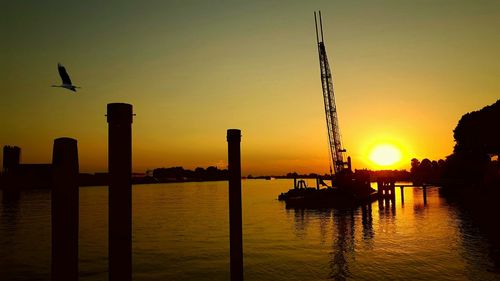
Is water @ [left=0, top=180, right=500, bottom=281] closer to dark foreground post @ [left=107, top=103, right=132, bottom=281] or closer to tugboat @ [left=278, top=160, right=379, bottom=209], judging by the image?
dark foreground post @ [left=107, top=103, right=132, bottom=281]

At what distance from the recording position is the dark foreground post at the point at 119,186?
594cm

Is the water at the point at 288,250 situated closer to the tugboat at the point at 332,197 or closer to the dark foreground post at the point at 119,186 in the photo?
the dark foreground post at the point at 119,186

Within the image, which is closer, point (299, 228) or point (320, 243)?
point (320, 243)

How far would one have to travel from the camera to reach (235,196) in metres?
9.77

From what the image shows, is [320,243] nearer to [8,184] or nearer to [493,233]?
[493,233]

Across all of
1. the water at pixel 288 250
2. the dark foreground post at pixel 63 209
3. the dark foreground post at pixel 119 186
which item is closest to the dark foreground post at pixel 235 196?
the dark foreground post at pixel 119 186

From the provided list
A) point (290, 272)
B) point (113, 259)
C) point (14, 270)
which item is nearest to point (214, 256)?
point (290, 272)

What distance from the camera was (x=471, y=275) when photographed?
18828 mm

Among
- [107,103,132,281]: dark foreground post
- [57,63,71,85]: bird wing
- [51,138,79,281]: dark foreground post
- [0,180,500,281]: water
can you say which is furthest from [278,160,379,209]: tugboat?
[51,138,79,281]: dark foreground post

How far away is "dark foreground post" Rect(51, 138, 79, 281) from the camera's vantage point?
18.4 feet

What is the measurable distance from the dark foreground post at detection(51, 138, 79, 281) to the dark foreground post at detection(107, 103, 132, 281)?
0.55 meters

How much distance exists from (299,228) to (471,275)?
20294 mm

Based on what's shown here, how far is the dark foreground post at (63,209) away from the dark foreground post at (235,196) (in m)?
4.31

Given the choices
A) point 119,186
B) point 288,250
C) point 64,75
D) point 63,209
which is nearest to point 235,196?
point 119,186
